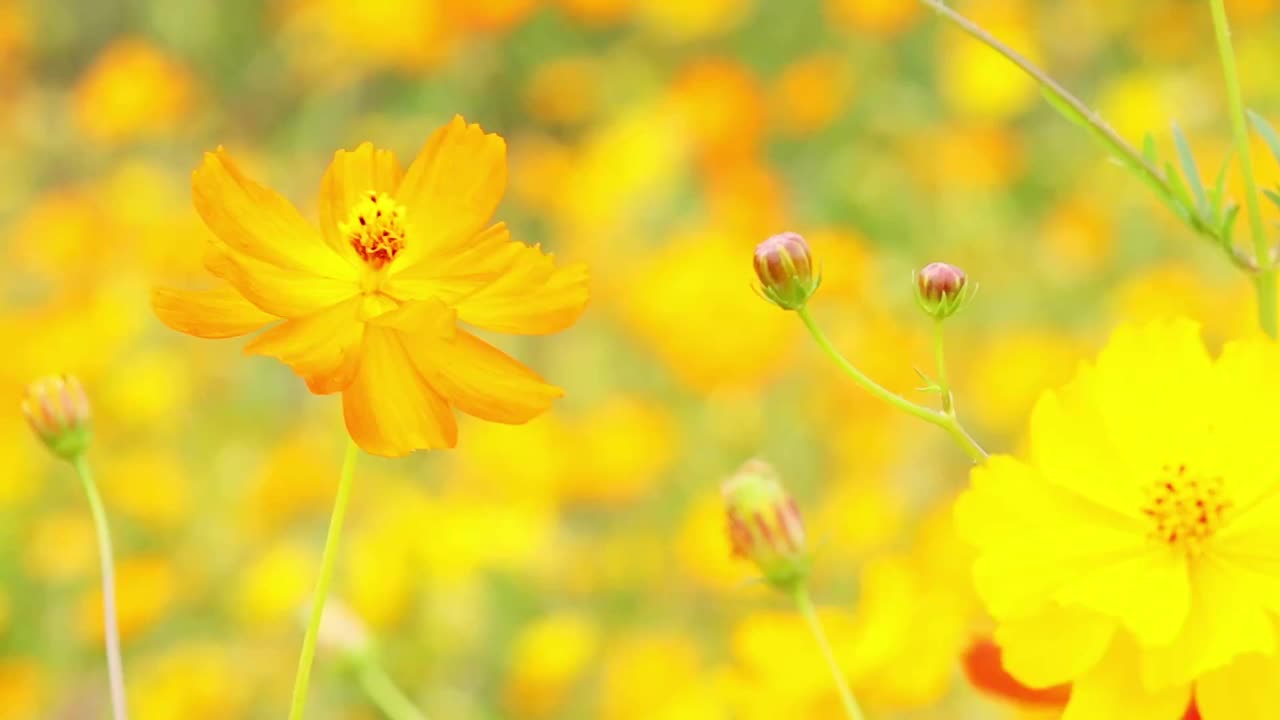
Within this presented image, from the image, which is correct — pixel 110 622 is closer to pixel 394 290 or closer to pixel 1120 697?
pixel 394 290

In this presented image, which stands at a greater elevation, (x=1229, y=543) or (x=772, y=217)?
(x=772, y=217)

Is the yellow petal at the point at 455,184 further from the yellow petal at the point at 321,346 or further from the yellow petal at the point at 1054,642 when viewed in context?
the yellow petal at the point at 1054,642

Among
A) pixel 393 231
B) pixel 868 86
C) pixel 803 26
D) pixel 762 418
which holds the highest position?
pixel 803 26

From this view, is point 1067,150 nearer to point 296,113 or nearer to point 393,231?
point 296,113

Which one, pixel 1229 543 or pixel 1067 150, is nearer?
pixel 1229 543

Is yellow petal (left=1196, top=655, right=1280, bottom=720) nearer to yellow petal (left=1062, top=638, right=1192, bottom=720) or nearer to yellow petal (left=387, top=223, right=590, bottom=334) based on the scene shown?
yellow petal (left=1062, top=638, right=1192, bottom=720)

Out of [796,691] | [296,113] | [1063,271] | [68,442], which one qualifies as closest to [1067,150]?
[1063,271]

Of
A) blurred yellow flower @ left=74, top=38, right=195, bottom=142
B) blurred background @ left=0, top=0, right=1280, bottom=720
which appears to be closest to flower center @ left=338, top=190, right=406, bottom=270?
blurred background @ left=0, top=0, right=1280, bottom=720
